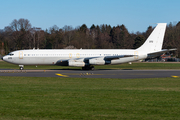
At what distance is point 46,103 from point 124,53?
103 feet

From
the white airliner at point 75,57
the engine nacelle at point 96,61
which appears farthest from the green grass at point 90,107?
the white airliner at point 75,57

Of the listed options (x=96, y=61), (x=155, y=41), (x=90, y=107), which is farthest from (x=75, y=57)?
(x=90, y=107)

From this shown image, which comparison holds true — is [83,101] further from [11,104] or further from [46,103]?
[11,104]

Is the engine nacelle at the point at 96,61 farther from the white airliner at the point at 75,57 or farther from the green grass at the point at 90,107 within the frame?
the green grass at the point at 90,107

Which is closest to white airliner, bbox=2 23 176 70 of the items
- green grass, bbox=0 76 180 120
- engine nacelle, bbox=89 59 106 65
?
engine nacelle, bbox=89 59 106 65

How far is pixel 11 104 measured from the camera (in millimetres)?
11312

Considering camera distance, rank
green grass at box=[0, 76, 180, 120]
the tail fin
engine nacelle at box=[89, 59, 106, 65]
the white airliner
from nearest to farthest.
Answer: green grass at box=[0, 76, 180, 120], engine nacelle at box=[89, 59, 106, 65], the white airliner, the tail fin

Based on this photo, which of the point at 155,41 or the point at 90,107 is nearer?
the point at 90,107

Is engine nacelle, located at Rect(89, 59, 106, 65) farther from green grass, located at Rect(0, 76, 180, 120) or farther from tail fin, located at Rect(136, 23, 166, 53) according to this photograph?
green grass, located at Rect(0, 76, 180, 120)

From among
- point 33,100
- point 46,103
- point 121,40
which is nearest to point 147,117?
point 46,103

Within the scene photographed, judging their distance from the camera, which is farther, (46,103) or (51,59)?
(51,59)

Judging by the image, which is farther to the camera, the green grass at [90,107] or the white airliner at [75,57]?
the white airliner at [75,57]

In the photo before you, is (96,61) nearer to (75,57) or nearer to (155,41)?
(75,57)

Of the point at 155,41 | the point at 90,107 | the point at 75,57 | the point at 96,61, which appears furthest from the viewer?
the point at 155,41
